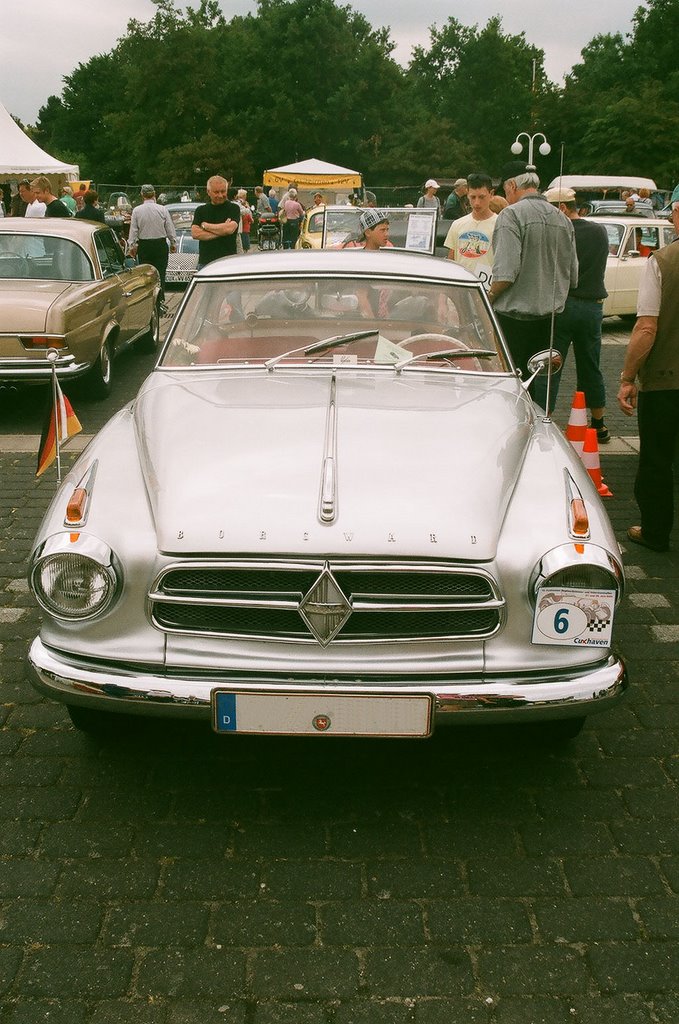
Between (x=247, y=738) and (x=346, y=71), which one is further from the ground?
(x=346, y=71)

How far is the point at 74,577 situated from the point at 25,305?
6.05 m

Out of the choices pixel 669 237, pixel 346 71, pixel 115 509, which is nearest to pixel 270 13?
pixel 346 71

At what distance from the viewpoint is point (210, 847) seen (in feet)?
9.70

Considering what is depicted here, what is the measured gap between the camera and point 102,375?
932 centimetres

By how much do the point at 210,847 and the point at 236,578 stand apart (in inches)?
30.9

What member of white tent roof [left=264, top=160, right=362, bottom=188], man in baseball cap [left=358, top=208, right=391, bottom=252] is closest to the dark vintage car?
man in baseball cap [left=358, top=208, right=391, bottom=252]

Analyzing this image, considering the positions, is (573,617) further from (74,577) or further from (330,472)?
(74,577)

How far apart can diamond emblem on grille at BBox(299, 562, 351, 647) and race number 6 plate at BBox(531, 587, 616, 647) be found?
0.56 m

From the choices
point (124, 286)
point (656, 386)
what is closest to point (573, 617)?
point (656, 386)

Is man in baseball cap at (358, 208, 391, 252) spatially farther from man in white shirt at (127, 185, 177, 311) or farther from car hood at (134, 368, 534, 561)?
man in white shirt at (127, 185, 177, 311)

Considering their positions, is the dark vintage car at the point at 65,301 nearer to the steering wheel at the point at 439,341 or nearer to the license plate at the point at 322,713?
the steering wheel at the point at 439,341

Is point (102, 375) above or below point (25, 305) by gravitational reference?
below

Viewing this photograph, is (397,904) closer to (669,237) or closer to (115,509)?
(115,509)

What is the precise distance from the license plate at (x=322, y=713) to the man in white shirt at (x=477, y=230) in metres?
6.26
